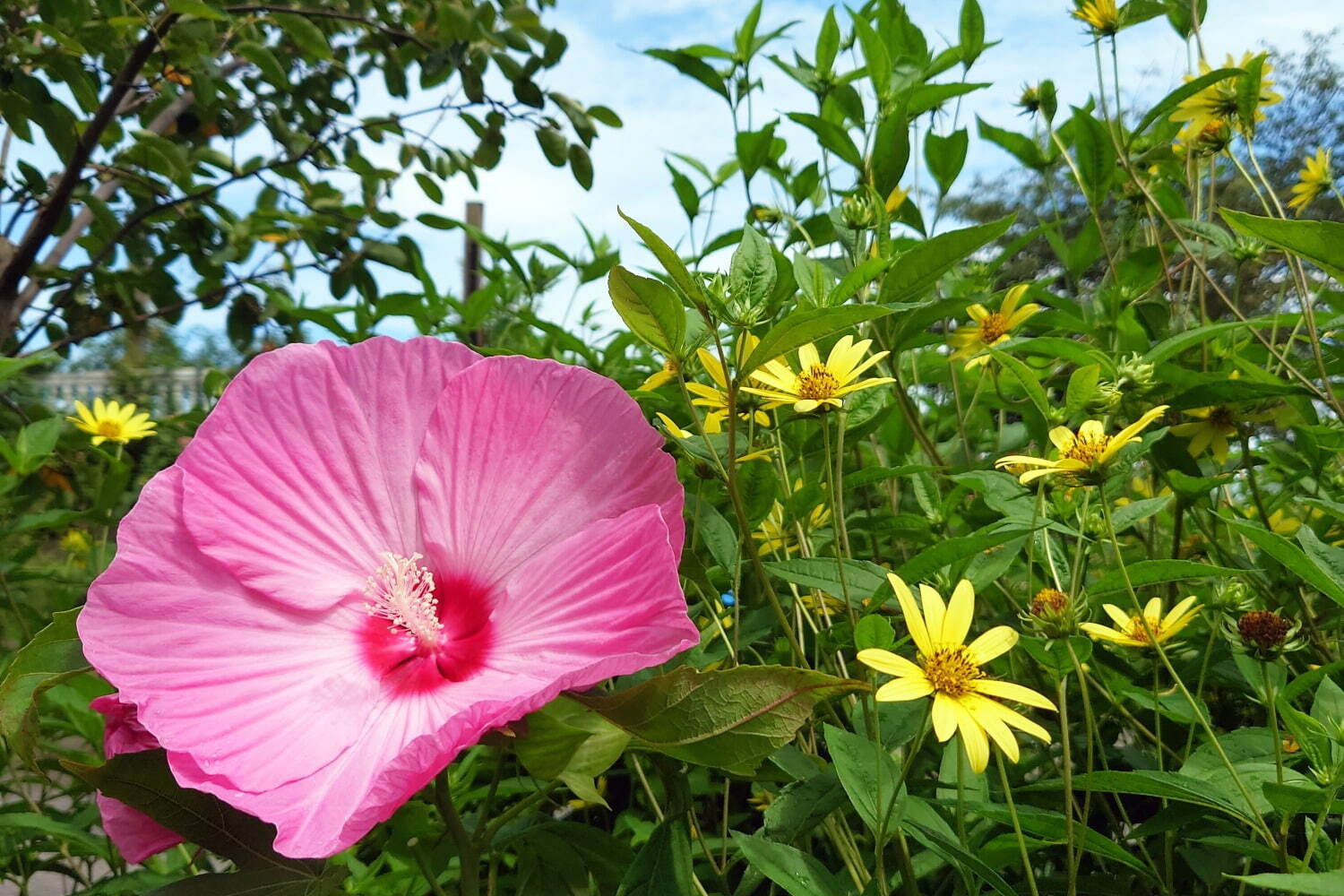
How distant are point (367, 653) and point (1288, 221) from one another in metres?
0.37

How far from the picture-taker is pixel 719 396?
475mm

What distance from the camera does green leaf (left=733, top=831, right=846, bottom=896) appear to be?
1.15ft

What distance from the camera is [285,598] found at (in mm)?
341

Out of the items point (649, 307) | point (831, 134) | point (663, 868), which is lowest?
point (663, 868)

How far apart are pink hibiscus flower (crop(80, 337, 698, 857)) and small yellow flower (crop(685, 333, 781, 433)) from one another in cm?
10

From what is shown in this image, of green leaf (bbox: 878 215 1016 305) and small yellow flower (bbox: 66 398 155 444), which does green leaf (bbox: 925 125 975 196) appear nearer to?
green leaf (bbox: 878 215 1016 305)

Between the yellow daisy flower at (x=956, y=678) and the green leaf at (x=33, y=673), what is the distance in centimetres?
28

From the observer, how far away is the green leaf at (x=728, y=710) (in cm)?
30

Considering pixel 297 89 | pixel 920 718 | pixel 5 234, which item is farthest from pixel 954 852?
pixel 297 89

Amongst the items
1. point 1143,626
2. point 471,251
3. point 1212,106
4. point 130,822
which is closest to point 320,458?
point 130,822

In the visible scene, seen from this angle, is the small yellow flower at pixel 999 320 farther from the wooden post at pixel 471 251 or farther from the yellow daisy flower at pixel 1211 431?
the wooden post at pixel 471 251

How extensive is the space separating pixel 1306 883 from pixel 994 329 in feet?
1.66

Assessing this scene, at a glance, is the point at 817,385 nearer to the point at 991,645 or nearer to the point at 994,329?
the point at 991,645

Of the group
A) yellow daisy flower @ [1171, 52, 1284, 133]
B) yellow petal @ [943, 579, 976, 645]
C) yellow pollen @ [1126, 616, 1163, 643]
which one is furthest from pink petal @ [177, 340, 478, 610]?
yellow daisy flower @ [1171, 52, 1284, 133]
